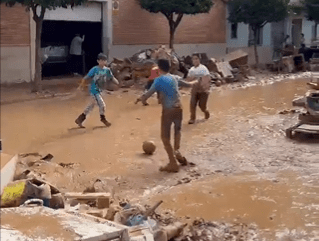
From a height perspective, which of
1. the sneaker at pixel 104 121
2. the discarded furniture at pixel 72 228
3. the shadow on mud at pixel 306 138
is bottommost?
the shadow on mud at pixel 306 138

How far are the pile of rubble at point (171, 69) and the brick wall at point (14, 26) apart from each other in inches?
126

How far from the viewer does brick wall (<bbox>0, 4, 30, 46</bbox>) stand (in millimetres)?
19812

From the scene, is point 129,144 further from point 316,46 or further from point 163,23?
point 316,46

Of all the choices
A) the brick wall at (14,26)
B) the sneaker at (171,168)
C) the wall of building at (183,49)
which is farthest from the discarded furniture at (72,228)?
the wall of building at (183,49)

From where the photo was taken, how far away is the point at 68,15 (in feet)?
74.4

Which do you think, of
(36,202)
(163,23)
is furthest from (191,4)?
(36,202)

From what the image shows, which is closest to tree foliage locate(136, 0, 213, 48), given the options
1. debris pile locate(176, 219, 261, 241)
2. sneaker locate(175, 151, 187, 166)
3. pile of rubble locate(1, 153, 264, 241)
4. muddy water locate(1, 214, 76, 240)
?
sneaker locate(175, 151, 187, 166)

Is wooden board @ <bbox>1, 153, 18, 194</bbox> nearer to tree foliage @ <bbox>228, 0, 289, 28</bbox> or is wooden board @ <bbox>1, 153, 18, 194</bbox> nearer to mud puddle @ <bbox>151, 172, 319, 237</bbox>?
mud puddle @ <bbox>151, 172, 319, 237</bbox>

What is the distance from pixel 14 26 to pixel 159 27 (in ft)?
28.8

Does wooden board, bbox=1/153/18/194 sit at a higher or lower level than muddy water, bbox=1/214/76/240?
A: higher

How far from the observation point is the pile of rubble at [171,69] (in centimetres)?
2019

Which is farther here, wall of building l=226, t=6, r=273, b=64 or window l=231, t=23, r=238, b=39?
window l=231, t=23, r=238, b=39

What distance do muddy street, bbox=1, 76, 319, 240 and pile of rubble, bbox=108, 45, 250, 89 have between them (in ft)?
13.6

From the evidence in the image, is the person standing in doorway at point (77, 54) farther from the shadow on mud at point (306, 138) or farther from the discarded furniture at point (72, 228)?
the discarded furniture at point (72, 228)
